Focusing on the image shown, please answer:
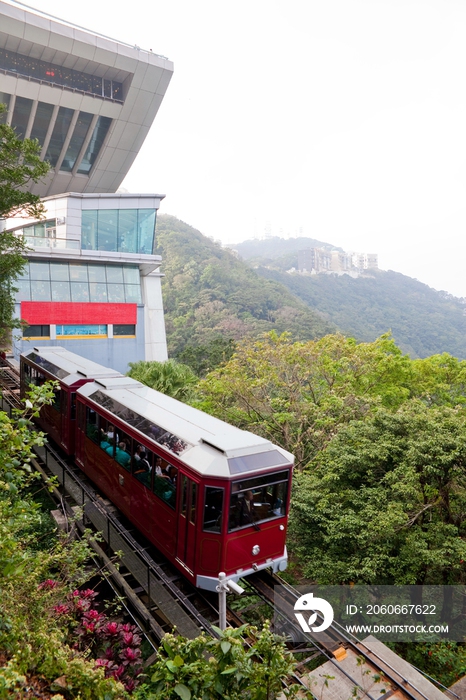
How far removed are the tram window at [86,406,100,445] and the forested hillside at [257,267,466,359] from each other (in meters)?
55.5

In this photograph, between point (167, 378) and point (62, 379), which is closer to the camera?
point (62, 379)

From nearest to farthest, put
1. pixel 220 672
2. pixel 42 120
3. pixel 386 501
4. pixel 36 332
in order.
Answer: pixel 220 672 < pixel 386 501 < pixel 36 332 < pixel 42 120

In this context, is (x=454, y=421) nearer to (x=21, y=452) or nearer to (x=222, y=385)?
(x=21, y=452)

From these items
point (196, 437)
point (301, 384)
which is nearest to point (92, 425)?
point (196, 437)

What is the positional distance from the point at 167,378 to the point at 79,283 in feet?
37.8

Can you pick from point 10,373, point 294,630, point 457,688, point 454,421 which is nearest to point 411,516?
point 454,421

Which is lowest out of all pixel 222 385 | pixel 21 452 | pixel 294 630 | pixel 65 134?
pixel 294 630

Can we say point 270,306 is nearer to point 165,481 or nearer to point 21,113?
point 21,113

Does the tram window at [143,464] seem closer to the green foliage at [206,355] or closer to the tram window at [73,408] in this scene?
the tram window at [73,408]

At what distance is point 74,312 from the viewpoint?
25859 millimetres

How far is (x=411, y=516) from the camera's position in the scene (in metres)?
8.36

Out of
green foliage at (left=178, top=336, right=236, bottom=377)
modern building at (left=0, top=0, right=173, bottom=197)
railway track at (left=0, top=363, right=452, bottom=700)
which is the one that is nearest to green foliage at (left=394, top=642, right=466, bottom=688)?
railway track at (left=0, top=363, right=452, bottom=700)

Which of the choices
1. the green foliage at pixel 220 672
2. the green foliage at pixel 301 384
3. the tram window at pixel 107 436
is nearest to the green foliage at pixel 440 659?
the green foliage at pixel 220 672

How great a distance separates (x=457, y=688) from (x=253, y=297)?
193 ft
